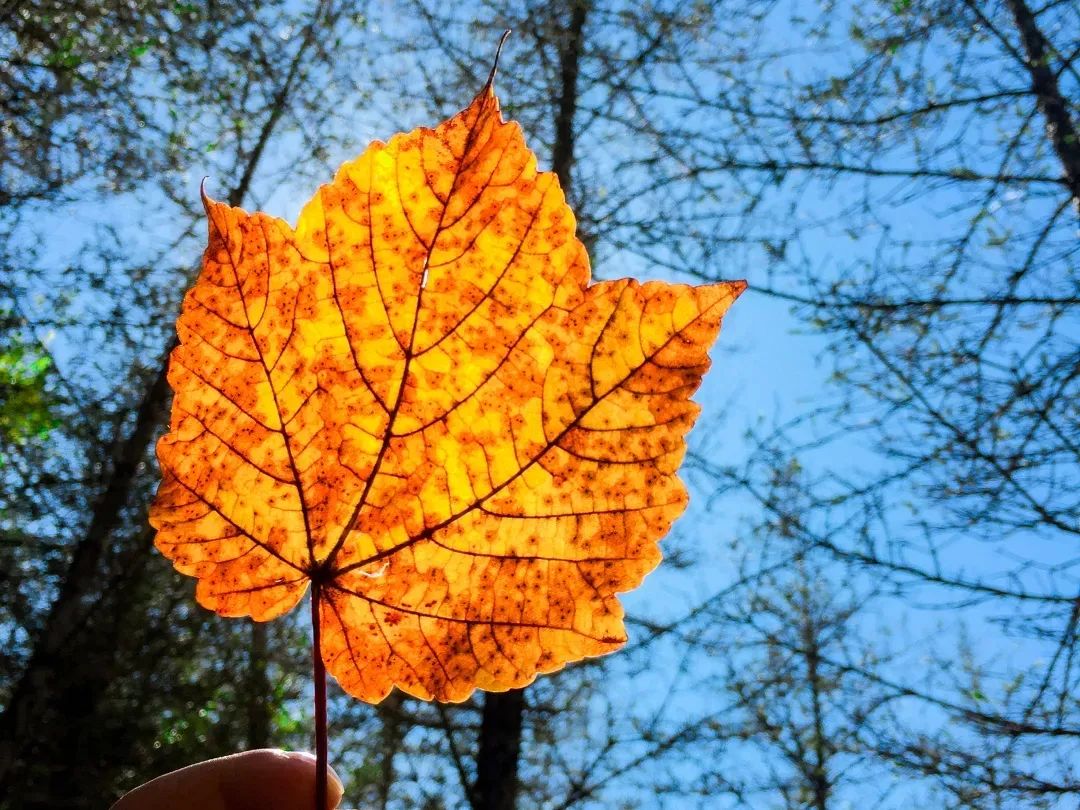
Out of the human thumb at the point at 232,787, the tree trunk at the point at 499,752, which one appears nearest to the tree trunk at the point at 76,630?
the tree trunk at the point at 499,752

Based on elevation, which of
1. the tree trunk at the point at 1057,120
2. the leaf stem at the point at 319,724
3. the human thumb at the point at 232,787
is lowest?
the human thumb at the point at 232,787

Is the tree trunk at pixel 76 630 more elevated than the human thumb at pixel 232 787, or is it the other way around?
Answer: the tree trunk at pixel 76 630

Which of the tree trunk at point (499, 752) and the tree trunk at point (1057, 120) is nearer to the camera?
the tree trunk at point (1057, 120)

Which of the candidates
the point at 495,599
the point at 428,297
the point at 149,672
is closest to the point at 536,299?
the point at 428,297

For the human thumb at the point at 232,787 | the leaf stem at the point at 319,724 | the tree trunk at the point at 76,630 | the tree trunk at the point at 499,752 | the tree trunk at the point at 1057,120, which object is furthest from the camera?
the tree trunk at the point at 499,752

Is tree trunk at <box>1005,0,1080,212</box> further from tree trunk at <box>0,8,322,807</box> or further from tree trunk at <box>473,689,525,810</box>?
tree trunk at <box>0,8,322,807</box>

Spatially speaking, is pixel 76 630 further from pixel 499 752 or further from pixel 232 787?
pixel 232 787

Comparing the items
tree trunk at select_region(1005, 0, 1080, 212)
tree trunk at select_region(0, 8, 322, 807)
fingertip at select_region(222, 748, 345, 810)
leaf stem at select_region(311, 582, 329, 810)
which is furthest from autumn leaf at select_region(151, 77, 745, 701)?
tree trunk at select_region(0, 8, 322, 807)

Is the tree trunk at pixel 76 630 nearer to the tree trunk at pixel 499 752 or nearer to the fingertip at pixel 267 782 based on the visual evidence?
the tree trunk at pixel 499 752

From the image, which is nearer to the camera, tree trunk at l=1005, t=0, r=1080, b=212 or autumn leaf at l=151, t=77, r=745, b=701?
autumn leaf at l=151, t=77, r=745, b=701
